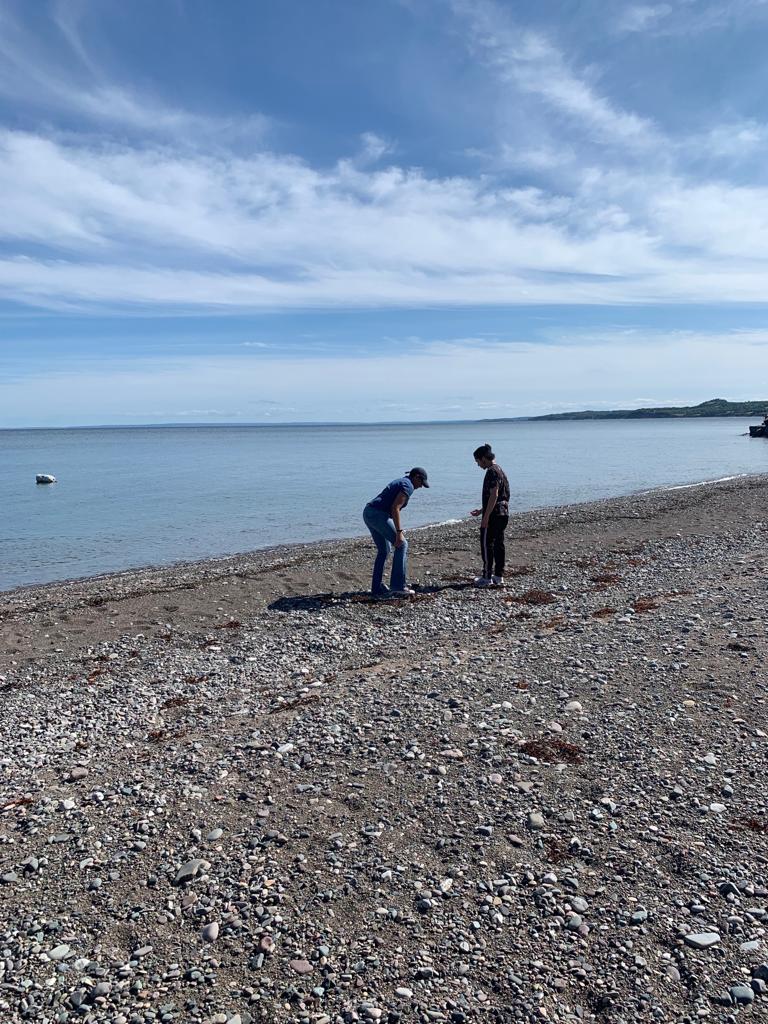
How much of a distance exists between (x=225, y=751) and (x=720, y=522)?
22.1 meters

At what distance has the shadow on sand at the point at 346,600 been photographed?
15008 millimetres

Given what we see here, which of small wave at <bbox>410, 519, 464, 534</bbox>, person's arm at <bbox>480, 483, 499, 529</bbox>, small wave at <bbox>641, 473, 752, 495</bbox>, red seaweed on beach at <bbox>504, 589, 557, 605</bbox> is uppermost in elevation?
person's arm at <bbox>480, 483, 499, 529</bbox>

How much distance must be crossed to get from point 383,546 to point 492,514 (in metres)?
2.43

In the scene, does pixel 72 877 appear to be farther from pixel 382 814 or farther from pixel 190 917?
pixel 382 814

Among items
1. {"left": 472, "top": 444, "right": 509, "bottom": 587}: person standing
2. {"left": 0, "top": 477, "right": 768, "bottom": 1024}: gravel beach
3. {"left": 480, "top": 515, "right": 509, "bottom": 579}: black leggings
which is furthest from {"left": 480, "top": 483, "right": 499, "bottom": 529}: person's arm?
{"left": 0, "top": 477, "right": 768, "bottom": 1024}: gravel beach

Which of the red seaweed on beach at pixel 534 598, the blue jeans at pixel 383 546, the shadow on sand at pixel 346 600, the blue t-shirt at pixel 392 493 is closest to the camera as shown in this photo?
the blue t-shirt at pixel 392 493

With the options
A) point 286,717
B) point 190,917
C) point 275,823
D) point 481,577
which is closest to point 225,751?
point 286,717

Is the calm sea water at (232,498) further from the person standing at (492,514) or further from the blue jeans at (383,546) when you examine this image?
the person standing at (492,514)

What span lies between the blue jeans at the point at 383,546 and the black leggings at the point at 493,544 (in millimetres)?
1868

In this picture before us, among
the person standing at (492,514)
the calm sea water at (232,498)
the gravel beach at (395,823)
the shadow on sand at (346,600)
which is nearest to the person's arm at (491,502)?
the person standing at (492,514)

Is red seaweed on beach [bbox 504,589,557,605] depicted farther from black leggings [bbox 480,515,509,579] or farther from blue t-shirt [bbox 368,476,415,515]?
blue t-shirt [bbox 368,476,415,515]

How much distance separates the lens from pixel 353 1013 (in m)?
4.39

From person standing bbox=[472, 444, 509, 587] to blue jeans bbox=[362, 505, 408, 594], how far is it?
1.75 metres

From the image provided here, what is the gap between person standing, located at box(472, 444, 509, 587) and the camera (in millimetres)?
14812
